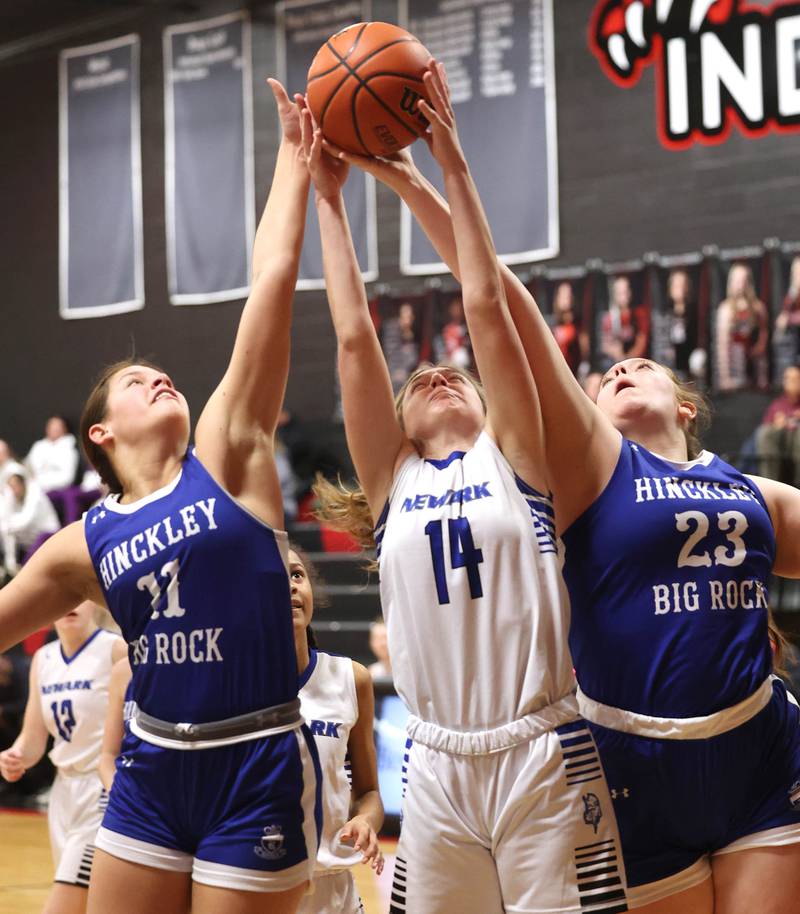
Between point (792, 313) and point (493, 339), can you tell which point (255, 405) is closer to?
point (493, 339)

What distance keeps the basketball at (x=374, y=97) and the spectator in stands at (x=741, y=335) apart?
767cm

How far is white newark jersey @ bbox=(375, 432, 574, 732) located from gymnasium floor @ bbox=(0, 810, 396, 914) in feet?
11.6

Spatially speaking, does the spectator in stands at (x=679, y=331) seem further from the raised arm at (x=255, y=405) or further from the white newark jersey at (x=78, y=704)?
the raised arm at (x=255, y=405)

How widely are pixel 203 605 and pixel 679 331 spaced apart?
8.53 metres

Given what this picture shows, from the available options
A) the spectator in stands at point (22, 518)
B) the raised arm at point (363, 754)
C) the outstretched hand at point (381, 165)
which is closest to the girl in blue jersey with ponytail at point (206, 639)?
the outstretched hand at point (381, 165)

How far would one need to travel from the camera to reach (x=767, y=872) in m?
2.66

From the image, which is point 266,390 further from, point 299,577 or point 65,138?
point 65,138

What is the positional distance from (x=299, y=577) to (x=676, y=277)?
7783 mm

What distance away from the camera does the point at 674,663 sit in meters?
2.74

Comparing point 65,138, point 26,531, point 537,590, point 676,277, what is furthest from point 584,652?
point 65,138

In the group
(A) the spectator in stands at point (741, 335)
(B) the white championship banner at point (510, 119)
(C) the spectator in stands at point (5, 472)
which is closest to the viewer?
(A) the spectator in stands at point (741, 335)

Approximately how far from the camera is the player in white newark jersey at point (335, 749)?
332 centimetres

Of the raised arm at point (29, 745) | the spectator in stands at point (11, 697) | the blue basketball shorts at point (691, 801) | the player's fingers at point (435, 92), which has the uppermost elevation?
the player's fingers at point (435, 92)

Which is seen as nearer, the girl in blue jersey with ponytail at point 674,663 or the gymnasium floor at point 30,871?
the girl in blue jersey with ponytail at point 674,663
